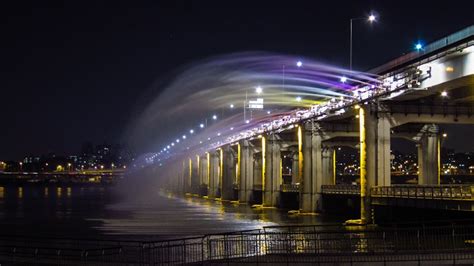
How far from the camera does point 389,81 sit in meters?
60.9

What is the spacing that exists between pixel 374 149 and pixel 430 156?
100 ft

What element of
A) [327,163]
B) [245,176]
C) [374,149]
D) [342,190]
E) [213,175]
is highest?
[374,149]

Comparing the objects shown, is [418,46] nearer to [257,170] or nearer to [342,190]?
[342,190]

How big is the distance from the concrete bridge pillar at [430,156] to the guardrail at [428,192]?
98.8ft

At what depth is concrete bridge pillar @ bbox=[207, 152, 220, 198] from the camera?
519ft

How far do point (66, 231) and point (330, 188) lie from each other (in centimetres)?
3817

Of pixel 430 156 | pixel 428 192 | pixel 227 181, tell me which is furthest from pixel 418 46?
pixel 227 181

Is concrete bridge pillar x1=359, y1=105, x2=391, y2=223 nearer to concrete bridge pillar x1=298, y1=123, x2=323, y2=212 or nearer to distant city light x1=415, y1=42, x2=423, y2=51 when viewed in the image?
distant city light x1=415, y1=42, x2=423, y2=51

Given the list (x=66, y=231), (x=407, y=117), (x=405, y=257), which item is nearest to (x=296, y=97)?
(x=407, y=117)

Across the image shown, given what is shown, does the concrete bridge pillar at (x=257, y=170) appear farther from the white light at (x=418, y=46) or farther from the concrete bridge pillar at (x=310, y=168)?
the white light at (x=418, y=46)

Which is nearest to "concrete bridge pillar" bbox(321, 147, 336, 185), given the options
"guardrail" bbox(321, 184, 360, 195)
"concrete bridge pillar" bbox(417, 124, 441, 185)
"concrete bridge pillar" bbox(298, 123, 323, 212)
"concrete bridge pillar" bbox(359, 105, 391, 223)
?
"concrete bridge pillar" bbox(417, 124, 441, 185)

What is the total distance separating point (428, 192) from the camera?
5497cm

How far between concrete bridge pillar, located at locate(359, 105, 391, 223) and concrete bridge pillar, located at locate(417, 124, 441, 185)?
28.2m

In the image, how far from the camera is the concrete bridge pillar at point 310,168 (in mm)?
86750
